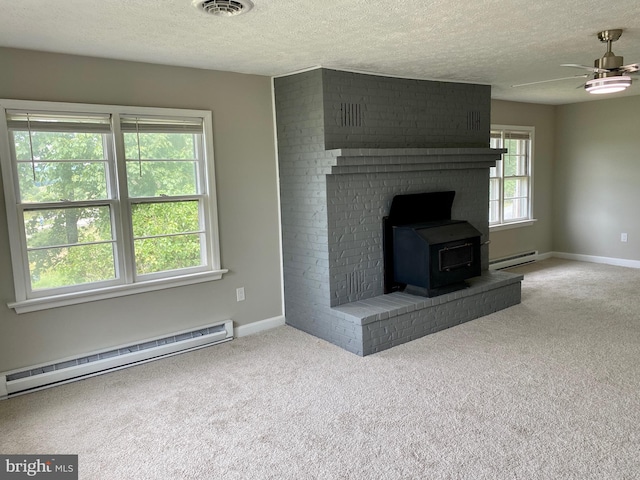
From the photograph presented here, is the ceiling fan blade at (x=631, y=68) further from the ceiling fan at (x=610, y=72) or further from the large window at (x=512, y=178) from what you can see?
the large window at (x=512, y=178)

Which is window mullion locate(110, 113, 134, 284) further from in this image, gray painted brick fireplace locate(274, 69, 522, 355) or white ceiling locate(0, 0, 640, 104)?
gray painted brick fireplace locate(274, 69, 522, 355)

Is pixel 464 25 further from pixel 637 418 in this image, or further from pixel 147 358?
pixel 147 358

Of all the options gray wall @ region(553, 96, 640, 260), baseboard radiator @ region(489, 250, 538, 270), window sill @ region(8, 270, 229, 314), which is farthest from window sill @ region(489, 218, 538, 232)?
window sill @ region(8, 270, 229, 314)

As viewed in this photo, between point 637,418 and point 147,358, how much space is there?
3.21 m

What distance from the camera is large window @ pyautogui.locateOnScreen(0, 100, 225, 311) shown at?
10.7 feet

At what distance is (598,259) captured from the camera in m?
6.94

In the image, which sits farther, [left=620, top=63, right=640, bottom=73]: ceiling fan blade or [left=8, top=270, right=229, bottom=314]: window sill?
[left=8, top=270, right=229, bottom=314]: window sill

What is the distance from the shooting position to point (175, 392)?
3.26 m

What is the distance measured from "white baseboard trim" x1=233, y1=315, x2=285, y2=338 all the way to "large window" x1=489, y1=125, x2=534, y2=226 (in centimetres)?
341

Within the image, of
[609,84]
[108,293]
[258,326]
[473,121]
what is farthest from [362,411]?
[473,121]

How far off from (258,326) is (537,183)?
4769mm

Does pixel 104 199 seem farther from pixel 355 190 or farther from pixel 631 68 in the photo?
pixel 631 68

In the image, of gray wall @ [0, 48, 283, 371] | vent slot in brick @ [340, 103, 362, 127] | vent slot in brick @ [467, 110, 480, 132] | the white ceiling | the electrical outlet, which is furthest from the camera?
vent slot in brick @ [467, 110, 480, 132]

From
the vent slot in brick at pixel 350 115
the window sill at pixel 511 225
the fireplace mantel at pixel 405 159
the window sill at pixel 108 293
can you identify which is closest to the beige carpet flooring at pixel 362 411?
the window sill at pixel 108 293
